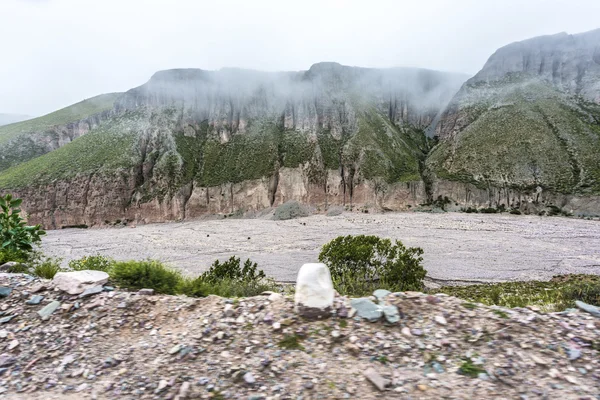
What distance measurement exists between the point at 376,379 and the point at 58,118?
485 feet

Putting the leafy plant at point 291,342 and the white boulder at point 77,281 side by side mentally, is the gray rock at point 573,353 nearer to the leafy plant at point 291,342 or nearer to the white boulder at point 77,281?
the leafy plant at point 291,342

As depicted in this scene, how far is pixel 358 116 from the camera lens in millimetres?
84312

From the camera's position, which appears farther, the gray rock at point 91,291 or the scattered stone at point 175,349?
the gray rock at point 91,291

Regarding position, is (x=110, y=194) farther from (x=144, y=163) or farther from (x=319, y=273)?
(x=319, y=273)

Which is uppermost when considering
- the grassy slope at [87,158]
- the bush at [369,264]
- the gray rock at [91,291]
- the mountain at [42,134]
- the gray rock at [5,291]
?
the mountain at [42,134]

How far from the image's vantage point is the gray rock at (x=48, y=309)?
4602mm

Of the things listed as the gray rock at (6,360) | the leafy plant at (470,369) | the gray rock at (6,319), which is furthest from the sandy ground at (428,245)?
the leafy plant at (470,369)

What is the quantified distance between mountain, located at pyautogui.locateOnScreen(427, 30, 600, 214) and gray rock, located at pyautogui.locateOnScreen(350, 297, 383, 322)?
2664 inches

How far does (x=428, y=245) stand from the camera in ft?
107

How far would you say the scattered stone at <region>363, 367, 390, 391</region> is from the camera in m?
3.10

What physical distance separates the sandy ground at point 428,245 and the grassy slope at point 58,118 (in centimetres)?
8729

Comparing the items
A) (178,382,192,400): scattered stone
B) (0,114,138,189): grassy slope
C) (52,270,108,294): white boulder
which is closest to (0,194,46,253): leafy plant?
(52,270,108,294): white boulder

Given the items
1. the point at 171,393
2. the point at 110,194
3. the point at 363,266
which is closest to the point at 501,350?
the point at 171,393

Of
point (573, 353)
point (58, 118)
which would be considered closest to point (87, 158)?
point (58, 118)
